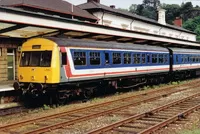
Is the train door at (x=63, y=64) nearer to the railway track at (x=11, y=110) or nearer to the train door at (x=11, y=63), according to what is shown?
the railway track at (x=11, y=110)

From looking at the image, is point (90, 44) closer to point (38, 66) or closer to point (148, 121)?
point (38, 66)

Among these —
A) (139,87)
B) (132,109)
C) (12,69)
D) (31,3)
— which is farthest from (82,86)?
(31,3)

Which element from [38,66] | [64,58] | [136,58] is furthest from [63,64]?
[136,58]

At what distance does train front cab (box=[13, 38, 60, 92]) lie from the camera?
45.9ft

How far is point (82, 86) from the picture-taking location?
16.2 m

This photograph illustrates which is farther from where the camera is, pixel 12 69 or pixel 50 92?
pixel 12 69

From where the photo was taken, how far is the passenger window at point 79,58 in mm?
15077

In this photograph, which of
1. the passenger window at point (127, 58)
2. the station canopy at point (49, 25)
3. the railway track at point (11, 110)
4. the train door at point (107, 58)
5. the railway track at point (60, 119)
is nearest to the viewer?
the railway track at point (60, 119)

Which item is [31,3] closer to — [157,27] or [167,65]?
[167,65]

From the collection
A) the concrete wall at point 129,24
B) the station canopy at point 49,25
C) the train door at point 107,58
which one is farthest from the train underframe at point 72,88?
the concrete wall at point 129,24

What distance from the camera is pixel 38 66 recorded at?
14508mm

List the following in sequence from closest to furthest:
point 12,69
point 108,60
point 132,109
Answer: point 132,109, point 108,60, point 12,69

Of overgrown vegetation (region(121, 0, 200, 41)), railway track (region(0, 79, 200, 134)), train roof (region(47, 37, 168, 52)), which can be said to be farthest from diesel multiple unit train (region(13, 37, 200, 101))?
overgrown vegetation (region(121, 0, 200, 41))

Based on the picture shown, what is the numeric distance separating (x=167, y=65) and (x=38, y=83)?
13.8m
